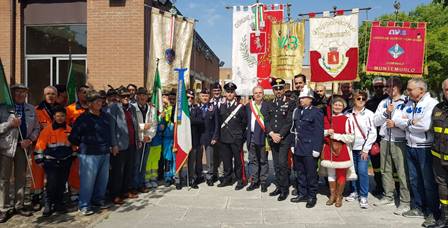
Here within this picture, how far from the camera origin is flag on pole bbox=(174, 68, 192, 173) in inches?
278

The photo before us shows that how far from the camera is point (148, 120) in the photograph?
688 centimetres

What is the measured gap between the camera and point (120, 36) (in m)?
10.1

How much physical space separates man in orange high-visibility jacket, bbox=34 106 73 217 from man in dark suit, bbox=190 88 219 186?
2.63 meters

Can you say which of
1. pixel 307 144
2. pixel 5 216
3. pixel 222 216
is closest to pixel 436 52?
pixel 307 144

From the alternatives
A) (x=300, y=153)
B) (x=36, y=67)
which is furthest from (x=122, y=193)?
(x=36, y=67)

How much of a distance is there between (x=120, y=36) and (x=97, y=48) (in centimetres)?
77

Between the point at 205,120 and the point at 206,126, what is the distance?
129 mm

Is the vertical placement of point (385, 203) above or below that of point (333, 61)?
below

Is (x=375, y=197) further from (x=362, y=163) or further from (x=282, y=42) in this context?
(x=282, y=42)

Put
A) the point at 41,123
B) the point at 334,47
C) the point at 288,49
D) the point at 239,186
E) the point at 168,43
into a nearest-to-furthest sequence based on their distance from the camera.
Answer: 1. the point at 41,123
2. the point at 239,186
3. the point at 334,47
4. the point at 168,43
5. the point at 288,49

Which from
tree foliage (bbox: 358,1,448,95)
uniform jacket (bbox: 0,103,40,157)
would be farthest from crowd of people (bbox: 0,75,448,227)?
tree foliage (bbox: 358,1,448,95)

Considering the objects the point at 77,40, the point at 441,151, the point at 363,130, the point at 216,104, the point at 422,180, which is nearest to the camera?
the point at 441,151

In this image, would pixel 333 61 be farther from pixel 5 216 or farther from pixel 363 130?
pixel 5 216

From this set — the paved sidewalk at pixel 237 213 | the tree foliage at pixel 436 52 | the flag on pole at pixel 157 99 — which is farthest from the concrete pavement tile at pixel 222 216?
the tree foliage at pixel 436 52
